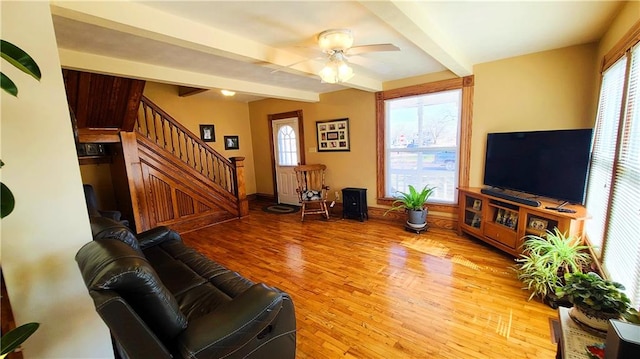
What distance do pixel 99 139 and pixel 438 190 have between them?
4831 mm

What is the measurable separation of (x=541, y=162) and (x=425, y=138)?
1.53 metres

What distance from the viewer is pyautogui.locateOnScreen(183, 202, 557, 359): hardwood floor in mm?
1806

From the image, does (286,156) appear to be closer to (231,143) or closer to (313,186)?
(313,186)

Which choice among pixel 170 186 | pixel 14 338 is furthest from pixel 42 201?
pixel 170 186

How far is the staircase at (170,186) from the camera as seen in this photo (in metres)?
3.84

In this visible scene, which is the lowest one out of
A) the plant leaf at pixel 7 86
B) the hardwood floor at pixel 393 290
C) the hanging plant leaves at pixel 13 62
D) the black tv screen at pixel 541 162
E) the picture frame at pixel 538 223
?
the hardwood floor at pixel 393 290

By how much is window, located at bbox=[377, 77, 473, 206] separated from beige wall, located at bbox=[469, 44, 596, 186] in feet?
Result: 0.52

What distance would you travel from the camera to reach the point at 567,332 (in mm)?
1281

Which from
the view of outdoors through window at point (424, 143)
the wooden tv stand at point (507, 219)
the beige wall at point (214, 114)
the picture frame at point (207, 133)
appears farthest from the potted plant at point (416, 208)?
the picture frame at point (207, 133)

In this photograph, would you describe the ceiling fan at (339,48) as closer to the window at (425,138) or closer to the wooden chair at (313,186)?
the window at (425,138)

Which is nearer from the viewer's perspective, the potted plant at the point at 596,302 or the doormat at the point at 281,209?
the potted plant at the point at 596,302

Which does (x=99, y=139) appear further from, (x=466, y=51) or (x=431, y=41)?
(x=466, y=51)

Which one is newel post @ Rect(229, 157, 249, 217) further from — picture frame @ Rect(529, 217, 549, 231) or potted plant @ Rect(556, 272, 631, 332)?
potted plant @ Rect(556, 272, 631, 332)

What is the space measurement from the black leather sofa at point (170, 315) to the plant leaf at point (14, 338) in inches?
8.9
